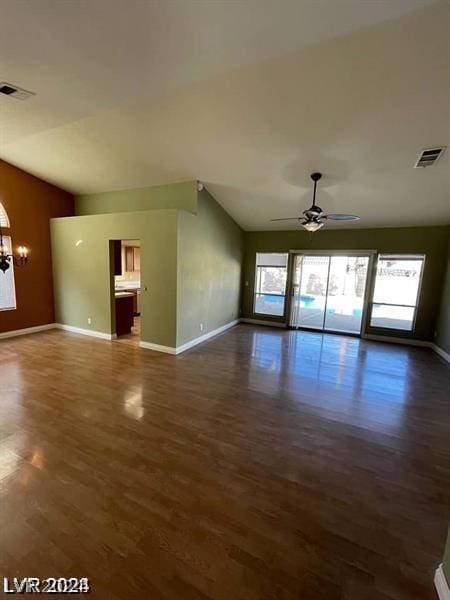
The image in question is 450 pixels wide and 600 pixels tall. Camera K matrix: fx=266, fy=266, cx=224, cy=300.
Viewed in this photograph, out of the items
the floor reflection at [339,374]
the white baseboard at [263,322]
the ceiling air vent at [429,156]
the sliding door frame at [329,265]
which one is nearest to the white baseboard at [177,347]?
the floor reflection at [339,374]

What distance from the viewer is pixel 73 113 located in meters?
2.90

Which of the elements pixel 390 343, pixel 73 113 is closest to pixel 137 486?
pixel 73 113

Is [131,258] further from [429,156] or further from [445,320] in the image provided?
[445,320]

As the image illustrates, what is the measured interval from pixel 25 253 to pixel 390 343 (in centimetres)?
846

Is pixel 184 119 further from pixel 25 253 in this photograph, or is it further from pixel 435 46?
pixel 25 253

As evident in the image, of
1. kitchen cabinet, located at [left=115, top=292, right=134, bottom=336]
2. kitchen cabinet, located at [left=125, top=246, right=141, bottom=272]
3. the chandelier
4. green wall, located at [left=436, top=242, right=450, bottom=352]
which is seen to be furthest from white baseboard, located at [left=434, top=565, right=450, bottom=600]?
kitchen cabinet, located at [left=125, top=246, right=141, bottom=272]

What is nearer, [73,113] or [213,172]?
[73,113]

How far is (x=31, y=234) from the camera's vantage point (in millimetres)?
5840

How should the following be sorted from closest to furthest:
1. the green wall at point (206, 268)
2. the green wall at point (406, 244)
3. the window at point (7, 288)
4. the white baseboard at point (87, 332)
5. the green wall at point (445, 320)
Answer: the green wall at point (206, 268)
the green wall at point (445, 320)
the window at point (7, 288)
the white baseboard at point (87, 332)
the green wall at point (406, 244)

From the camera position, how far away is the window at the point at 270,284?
292 inches

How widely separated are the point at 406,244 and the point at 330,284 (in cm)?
187

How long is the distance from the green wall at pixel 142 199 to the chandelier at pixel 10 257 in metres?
1.65

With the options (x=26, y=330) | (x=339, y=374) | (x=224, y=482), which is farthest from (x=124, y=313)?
(x=224, y=482)

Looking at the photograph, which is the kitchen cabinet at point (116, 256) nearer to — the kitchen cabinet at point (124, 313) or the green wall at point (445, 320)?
the kitchen cabinet at point (124, 313)
